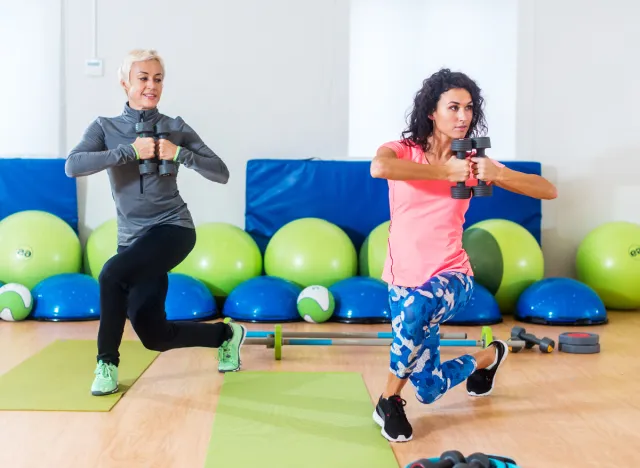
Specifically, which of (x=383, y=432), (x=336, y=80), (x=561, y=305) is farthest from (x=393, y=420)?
(x=336, y=80)

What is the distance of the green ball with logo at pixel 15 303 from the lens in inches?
202

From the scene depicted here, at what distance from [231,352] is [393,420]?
1239mm

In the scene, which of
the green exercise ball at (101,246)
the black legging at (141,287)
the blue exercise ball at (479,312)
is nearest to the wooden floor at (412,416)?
the black legging at (141,287)

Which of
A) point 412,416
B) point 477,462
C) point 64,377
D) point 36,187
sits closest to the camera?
point 477,462

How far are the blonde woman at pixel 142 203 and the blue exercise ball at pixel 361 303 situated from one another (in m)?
1.87

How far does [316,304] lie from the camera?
16.9 feet

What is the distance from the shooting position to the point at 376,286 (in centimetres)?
534

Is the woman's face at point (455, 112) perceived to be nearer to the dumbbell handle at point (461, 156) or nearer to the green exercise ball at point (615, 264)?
the dumbbell handle at point (461, 156)

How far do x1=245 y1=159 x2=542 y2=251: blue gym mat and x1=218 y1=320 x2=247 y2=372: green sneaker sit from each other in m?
2.41

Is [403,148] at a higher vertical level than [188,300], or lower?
higher

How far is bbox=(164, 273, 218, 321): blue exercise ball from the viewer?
16.9 feet

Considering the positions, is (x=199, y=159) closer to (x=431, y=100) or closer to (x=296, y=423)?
(x=431, y=100)

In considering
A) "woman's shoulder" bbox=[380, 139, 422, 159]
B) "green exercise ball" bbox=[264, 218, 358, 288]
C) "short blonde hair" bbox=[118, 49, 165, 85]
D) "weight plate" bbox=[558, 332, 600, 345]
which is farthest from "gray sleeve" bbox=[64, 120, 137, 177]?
"weight plate" bbox=[558, 332, 600, 345]

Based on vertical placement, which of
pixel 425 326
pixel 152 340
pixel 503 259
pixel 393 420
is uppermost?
pixel 425 326
